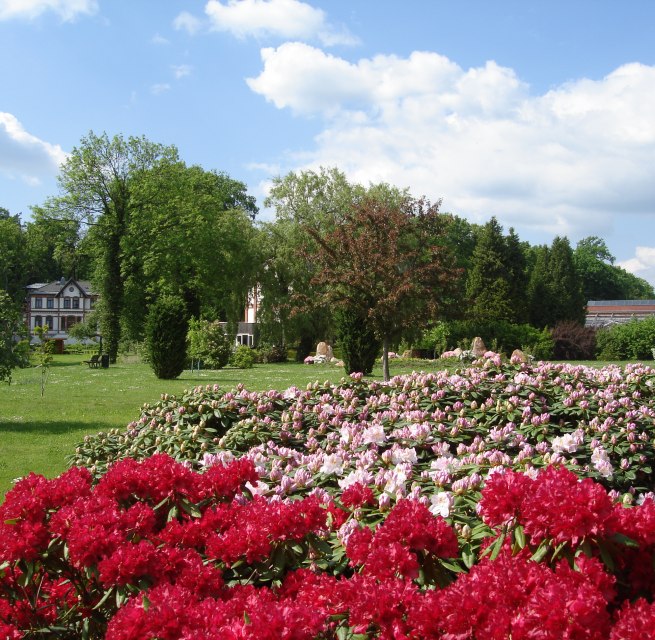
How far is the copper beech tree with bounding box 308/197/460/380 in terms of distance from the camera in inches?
600

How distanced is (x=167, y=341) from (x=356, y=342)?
5470mm

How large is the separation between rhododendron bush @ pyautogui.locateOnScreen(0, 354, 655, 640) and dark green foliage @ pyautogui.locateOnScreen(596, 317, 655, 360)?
25122 mm

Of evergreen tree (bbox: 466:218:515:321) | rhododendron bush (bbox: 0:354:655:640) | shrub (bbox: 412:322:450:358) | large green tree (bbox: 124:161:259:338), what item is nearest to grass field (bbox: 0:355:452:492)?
rhododendron bush (bbox: 0:354:655:640)

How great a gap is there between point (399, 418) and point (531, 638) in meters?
3.81

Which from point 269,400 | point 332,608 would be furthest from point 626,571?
point 269,400

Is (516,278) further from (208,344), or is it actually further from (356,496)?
(356,496)

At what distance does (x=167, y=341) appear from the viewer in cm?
2012

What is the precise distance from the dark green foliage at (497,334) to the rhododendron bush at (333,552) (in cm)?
2645

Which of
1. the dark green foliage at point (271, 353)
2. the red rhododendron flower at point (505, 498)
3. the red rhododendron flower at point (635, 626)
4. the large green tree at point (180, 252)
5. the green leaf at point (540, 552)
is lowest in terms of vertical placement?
the dark green foliage at point (271, 353)

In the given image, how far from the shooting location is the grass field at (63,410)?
802cm

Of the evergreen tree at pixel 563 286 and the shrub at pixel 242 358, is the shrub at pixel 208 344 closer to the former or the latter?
the shrub at pixel 242 358

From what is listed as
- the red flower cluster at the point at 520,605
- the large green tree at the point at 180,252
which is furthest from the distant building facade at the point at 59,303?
the red flower cluster at the point at 520,605

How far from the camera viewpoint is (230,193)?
51281 millimetres

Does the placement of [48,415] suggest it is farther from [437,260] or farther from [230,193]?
[230,193]
